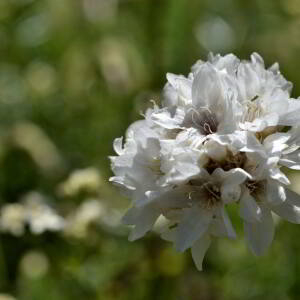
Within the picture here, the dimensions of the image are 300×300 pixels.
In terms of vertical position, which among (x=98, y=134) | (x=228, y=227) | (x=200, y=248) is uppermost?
(x=228, y=227)

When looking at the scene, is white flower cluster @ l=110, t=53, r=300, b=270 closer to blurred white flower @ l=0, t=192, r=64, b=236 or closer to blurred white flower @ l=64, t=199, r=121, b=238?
blurred white flower @ l=64, t=199, r=121, b=238

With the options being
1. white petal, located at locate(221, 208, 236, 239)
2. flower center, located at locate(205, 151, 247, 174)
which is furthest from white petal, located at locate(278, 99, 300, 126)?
white petal, located at locate(221, 208, 236, 239)

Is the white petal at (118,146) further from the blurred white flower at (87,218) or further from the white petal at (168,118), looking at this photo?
the blurred white flower at (87,218)

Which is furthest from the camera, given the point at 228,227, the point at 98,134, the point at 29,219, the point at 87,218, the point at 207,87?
the point at 98,134

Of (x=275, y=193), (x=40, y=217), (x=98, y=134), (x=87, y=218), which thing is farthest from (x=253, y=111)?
(x=98, y=134)

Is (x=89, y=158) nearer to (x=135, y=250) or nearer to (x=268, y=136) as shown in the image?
(x=135, y=250)

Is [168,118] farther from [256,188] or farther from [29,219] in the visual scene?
[29,219]
